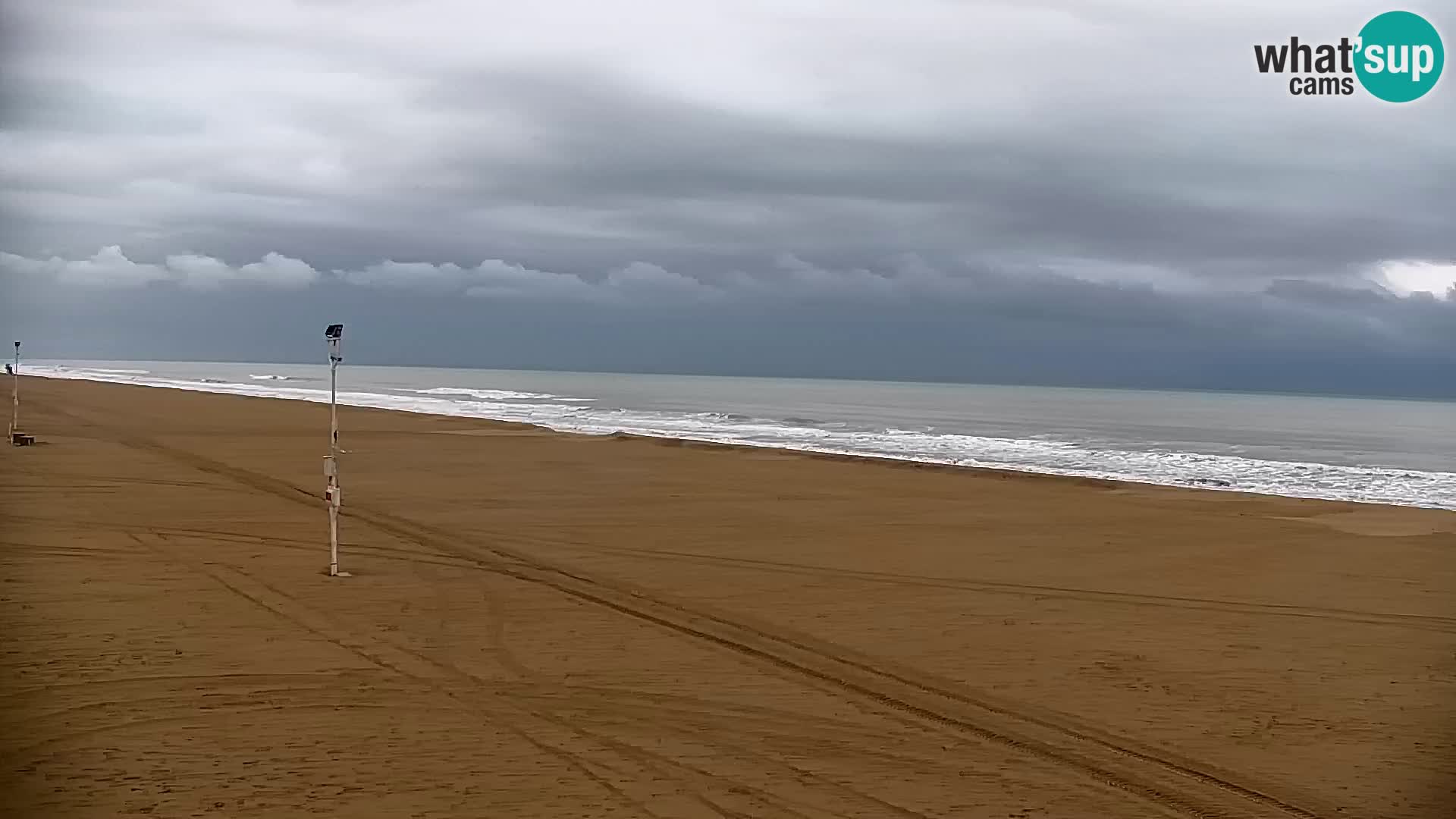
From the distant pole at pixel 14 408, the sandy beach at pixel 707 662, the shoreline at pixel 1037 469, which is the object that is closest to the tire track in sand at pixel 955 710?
the sandy beach at pixel 707 662

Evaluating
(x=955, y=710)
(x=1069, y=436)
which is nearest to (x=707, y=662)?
(x=955, y=710)

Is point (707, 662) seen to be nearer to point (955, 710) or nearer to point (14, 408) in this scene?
point (955, 710)

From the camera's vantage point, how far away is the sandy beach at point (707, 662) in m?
6.55

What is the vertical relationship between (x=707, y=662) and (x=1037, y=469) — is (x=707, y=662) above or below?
below

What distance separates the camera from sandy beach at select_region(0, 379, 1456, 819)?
655 cm

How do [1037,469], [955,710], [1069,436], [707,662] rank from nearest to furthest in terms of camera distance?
[955,710] < [707,662] < [1037,469] < [1069,436]

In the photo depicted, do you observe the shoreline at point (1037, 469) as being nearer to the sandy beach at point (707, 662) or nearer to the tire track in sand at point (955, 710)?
the sandy beach at point (707, 662)

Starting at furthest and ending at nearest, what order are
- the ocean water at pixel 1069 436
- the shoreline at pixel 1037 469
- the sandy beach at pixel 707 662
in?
the ocean water at pixel 1069 436 → the shoreline at pixel 1037 469 → the sandy beach at pixel 707 662

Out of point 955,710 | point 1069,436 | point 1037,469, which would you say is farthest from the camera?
point 1069,436

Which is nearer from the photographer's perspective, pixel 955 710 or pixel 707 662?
pixel 955 710

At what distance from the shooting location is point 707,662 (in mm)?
9281

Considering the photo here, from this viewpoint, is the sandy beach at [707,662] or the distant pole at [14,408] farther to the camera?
the distant pole at [14,408]

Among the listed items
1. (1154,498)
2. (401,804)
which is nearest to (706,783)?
(401,804)

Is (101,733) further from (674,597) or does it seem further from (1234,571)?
(1234,571)
